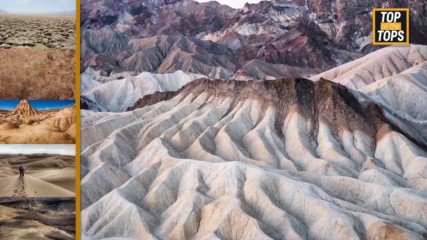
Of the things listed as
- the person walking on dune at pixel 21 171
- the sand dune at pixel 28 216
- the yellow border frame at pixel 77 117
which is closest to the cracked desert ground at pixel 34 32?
the yellow border frame at pixel 77 117

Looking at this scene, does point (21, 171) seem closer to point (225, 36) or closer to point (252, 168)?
point (252, 168)

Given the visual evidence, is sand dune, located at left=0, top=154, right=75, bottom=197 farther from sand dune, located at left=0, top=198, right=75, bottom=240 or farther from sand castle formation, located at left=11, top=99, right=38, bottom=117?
sand castle formation, located at left=11, top=99, right=38, bottom=117

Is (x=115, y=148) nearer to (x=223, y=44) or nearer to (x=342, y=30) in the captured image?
(x=223, y=44)

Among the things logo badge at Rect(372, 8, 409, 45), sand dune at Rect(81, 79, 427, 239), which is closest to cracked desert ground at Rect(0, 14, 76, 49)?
sand dune at Rect(81, 79, 427, 239)

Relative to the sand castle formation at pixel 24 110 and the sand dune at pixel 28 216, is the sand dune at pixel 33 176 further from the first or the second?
the sand castle formation at pixel 24 110

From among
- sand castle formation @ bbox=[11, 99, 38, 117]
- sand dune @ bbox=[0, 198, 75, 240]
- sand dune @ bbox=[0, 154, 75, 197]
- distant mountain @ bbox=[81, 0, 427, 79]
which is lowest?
sand dune @ bbox=[0, 198, 75, 240]
